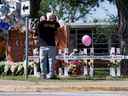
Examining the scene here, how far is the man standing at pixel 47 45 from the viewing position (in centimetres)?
1784

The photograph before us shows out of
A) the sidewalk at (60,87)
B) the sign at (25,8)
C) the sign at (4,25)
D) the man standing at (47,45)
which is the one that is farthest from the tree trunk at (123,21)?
the sidewalk at (60,87)

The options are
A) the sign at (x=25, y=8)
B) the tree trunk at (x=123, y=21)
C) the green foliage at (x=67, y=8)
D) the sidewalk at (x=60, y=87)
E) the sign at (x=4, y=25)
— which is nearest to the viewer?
the sidewalk at (x=60, y=87)

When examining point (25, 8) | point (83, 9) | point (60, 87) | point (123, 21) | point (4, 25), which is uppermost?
point (83, 9)

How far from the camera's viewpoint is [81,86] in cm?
1514

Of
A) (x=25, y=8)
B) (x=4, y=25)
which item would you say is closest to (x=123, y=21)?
(x=25, y=8)

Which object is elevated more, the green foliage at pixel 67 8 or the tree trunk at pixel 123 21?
the green foliage at pixel 67 8

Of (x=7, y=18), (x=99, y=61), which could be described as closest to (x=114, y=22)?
(x=7, y=18)

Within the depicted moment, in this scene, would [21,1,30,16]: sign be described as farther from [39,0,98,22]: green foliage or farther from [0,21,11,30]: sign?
[0,21,11,30]: sign

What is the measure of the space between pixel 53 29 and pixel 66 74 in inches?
162

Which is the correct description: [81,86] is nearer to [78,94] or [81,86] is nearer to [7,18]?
[78,94]

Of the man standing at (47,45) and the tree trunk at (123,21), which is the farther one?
the tree trunk at (123,21)

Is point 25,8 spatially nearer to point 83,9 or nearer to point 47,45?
point 47,45

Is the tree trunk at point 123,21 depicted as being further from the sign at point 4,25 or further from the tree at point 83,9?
the sign at point 4,25

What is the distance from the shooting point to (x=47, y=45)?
17.8 meters
